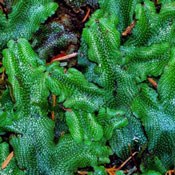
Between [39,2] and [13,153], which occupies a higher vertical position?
[39,2]

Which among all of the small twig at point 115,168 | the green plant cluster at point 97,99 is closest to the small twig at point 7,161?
the green plant cluster at point 97,99

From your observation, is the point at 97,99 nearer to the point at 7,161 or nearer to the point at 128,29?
the point at 128,29

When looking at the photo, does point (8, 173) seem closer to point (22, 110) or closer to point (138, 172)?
point (22, 110)

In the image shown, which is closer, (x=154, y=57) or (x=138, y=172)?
(x=154, y=57)

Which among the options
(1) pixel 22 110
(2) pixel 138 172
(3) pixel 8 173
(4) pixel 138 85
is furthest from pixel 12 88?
(2) pixel 138 172

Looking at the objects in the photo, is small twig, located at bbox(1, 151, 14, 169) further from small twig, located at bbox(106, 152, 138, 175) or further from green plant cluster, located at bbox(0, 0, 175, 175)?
small twig, located at bbox(106, 152, 138, 175)

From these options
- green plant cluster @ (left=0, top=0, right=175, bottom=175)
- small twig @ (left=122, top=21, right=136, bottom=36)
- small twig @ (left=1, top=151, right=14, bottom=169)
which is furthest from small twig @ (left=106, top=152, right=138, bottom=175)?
small twig @ (left=122, top=21, right=136, bottom=36)

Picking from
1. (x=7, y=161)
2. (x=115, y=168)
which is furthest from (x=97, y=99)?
(x=7, y=161)

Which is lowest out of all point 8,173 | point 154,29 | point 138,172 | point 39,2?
point 138,172
